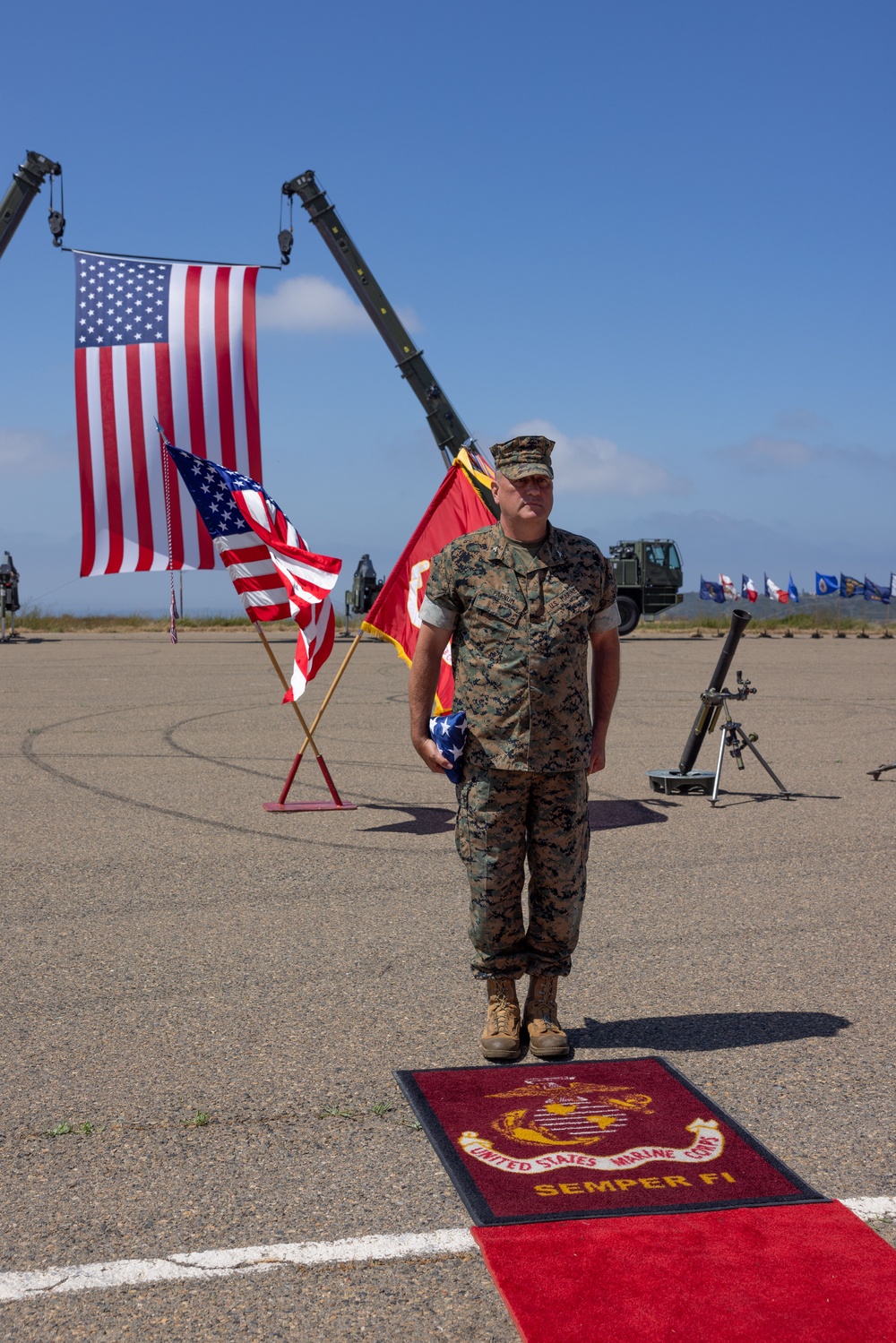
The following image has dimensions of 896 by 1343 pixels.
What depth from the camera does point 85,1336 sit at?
259cm

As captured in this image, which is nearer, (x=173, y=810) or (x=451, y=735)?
(x=451, y=735)

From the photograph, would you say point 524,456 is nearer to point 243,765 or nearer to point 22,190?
point 243,765

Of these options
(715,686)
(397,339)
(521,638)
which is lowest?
(715,686)

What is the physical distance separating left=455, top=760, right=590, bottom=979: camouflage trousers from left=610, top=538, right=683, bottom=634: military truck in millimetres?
29279

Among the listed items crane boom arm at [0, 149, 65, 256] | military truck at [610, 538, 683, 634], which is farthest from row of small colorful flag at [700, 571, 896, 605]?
crane boom arm at [0, 149, 65, 256]

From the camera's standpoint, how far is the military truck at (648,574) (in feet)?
110

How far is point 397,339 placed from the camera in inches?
1109

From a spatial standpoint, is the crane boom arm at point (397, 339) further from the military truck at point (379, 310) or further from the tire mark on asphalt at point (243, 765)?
the tire mark on asphalt at point (243, 765)

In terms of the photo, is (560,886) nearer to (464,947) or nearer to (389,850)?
(464,947)

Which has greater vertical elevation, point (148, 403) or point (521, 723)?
point (148, 403)

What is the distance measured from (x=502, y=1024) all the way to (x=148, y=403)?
8.05m

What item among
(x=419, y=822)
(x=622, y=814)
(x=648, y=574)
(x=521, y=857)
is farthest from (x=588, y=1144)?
(x=648, y=574)

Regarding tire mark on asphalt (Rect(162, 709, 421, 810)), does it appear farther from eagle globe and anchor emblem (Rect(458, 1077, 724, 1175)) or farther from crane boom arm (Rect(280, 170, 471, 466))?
crane boom arm (Rect(280, 170, 471, 466))

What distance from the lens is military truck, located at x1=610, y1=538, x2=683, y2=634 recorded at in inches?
1321
